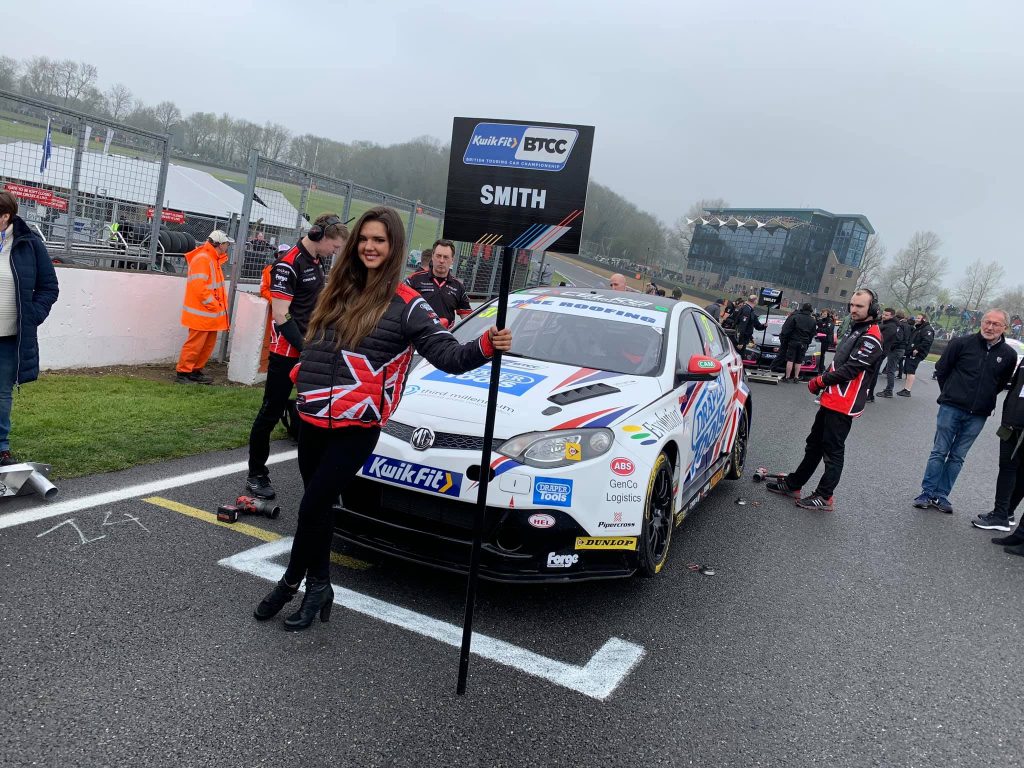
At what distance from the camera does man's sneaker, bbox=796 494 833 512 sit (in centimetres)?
627

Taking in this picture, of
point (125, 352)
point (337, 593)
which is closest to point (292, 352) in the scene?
point (337, 593)

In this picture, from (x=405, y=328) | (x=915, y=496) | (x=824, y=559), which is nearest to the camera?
(x=405, y=328)

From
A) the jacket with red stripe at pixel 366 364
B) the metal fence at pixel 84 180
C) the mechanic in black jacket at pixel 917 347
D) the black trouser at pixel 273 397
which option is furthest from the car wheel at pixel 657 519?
the mechanic in black jacket at pixel 917 347

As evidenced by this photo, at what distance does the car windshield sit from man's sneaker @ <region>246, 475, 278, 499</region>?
5.17 ft

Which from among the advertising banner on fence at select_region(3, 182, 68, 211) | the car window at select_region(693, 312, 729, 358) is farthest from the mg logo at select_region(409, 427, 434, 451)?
the advertising banner on fence at select_region(3, 182, 68, 211)

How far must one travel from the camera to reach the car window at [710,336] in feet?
18.7

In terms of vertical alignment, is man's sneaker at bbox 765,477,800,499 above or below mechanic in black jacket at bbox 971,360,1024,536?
below

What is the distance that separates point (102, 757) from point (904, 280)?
112 m

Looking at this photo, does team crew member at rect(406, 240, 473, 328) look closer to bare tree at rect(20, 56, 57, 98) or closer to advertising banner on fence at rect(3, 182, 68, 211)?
advertising banner on fence at rect(3, 182, 68, 211)

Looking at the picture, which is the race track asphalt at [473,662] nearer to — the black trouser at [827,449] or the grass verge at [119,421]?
the grass verge at [119,421]

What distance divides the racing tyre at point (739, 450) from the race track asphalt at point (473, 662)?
1435 mm

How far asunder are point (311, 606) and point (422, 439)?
36.0 inches

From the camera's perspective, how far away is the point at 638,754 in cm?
268

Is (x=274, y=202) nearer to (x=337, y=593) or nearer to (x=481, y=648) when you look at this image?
(x=337, y=593)
